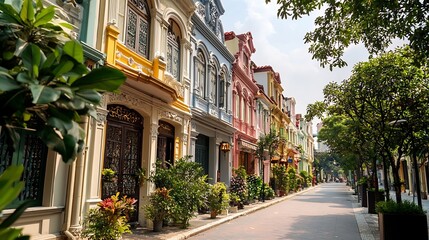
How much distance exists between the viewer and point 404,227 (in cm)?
686

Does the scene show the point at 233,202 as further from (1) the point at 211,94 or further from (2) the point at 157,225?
(2) the point at 157,225

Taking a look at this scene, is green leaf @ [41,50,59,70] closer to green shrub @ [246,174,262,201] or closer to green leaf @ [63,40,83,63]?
green leaf @ [63,40,83,63]

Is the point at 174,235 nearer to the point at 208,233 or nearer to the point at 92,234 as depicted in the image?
the point at 208,233

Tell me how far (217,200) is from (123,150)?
425 cm

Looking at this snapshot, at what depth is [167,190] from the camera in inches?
367

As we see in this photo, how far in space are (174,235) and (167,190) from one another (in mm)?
1242

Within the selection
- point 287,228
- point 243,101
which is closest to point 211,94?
point 243,101

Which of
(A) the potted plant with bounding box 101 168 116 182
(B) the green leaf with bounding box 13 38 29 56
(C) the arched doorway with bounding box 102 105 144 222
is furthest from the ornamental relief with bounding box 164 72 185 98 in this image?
(B) the green leaf with bounding box 13 38 29 56

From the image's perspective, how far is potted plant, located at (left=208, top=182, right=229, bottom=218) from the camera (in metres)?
12.2

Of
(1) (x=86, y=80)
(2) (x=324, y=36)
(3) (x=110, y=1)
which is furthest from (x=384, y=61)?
(1) (x=86, y=80)

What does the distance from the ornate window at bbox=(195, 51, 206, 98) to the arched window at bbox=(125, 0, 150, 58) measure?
11.4 feet

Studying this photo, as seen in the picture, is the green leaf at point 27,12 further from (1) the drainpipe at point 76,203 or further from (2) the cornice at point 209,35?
(2) the cornice at point 209,35

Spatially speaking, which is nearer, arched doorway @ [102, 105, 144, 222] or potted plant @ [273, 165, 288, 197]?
arched doorway @ [102, 105, 144, 222]

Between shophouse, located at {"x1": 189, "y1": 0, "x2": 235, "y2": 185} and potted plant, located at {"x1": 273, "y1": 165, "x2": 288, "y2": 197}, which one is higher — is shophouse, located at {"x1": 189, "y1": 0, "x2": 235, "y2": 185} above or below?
above
